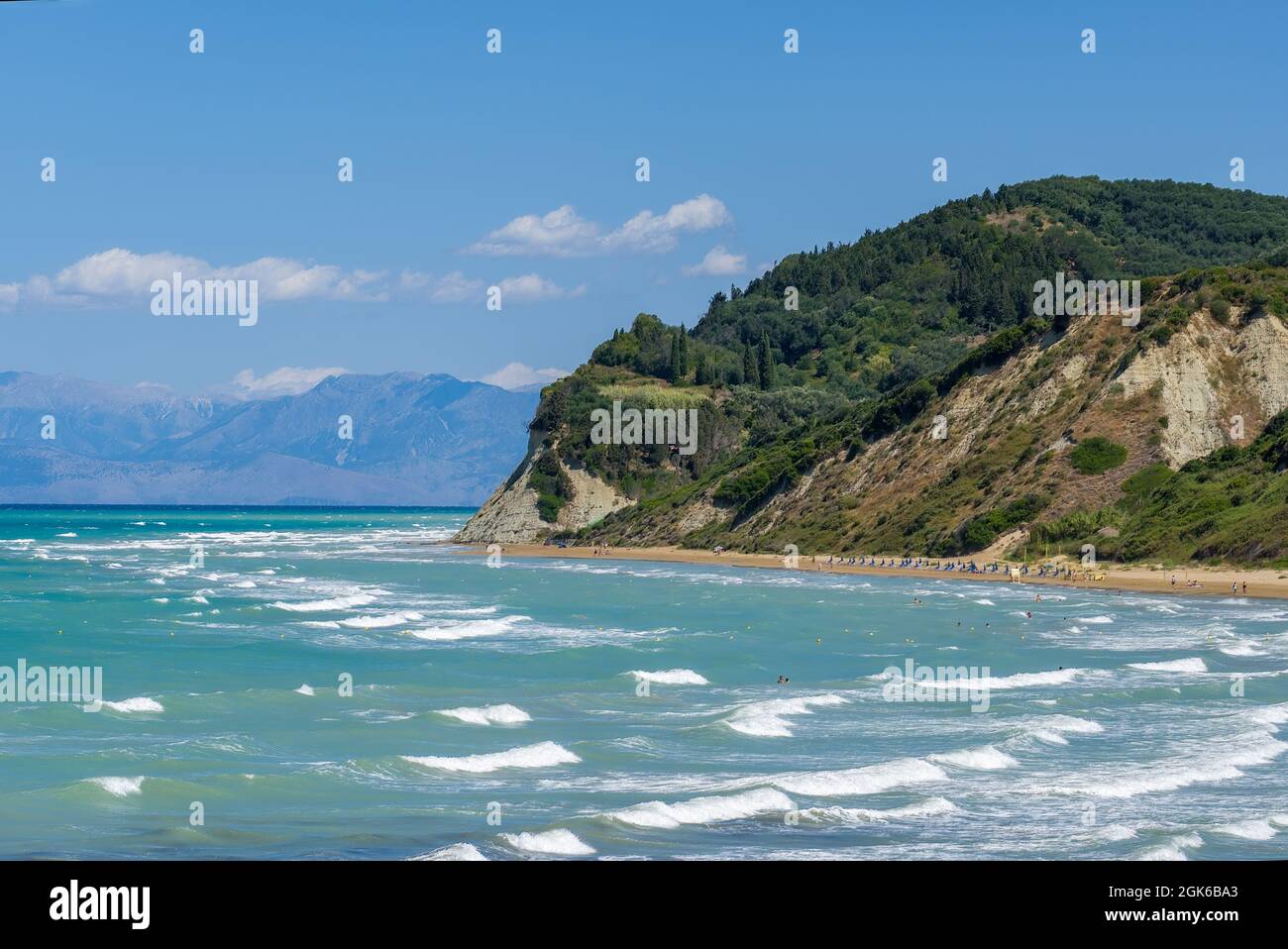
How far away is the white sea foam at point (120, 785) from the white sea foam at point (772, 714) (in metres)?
10.6

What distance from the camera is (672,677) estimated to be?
120ft

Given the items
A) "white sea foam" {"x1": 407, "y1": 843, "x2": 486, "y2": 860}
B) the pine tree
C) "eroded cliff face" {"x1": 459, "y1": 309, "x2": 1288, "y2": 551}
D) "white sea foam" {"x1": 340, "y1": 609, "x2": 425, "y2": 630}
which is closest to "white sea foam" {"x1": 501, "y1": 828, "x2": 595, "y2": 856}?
"white sea foam" {"x1": 407, "y1": 843, "x2": 486, "y2": 860}

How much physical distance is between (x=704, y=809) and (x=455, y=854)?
4.27 meters

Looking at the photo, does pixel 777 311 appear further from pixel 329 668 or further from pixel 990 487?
pixel 329 668

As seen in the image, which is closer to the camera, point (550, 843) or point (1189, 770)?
point (550, 843)

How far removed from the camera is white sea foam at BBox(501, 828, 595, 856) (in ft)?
58.4

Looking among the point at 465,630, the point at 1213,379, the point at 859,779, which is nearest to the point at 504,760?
the point at 859,779

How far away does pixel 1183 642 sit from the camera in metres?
41.3

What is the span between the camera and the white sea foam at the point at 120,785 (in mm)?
21734

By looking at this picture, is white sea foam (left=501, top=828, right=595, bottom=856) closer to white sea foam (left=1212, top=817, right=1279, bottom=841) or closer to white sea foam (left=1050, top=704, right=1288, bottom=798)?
white sea foam (left=1050, top=704, right=1288, bottom=798)

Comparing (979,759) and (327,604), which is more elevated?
(327,604)

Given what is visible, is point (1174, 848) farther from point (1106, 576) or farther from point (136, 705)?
point (1106, 576)
